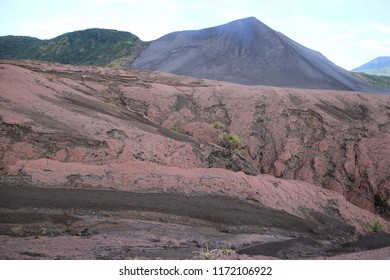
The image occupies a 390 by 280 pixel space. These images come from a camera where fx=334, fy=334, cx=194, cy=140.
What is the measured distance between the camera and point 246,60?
37.0 metres

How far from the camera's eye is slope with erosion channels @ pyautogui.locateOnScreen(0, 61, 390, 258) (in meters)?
5.62

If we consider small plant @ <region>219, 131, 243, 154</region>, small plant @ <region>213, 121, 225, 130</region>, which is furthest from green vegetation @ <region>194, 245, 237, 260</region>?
small plant @ <region>213, 121, 225, 130</region>

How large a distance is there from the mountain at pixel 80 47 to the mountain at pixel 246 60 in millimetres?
5924

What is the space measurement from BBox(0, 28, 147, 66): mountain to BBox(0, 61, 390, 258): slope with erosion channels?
3855 centimetres

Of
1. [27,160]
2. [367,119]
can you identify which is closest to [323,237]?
[27,160]

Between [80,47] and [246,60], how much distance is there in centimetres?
3210

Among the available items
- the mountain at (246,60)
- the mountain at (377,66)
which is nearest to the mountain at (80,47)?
the mountain at (246,60)

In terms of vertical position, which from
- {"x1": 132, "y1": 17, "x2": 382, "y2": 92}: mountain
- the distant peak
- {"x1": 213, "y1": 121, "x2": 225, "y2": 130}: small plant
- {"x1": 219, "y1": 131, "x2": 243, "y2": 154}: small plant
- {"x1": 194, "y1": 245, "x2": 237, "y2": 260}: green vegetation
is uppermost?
the distant peak

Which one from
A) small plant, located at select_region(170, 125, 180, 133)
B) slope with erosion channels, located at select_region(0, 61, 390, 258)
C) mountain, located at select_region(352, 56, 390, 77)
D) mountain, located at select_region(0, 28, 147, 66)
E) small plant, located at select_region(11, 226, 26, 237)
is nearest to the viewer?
small plant, located at select_region(11, 226, 26, 237)

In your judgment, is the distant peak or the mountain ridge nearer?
the mountain ridge

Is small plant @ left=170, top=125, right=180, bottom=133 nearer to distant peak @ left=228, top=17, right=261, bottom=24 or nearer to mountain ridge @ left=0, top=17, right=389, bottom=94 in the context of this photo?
mountain ridge @ left=0, top=17, right=389, bottom=94

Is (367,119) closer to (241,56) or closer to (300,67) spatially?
(300,67)

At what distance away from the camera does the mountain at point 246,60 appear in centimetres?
3234

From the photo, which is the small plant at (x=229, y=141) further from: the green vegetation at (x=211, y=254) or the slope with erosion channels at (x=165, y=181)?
the green vegetation at (x=211, y=254)
